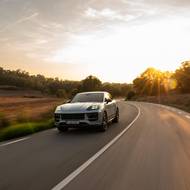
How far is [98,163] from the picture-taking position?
8219 millimetres

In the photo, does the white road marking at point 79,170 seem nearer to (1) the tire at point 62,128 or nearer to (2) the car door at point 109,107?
(1) the tire at point 62,128

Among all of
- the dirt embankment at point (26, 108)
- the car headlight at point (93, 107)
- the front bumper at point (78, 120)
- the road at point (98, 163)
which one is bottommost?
the dirt embankment at point (26, 108)

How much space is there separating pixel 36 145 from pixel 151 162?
4089mm

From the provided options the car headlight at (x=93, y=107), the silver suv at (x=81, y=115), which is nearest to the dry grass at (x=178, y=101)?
the silver suv at (x=81, y=115)

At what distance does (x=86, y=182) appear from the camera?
648 cm

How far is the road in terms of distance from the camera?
6.43m

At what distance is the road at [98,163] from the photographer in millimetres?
6429

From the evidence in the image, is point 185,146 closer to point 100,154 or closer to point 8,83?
point 100,154

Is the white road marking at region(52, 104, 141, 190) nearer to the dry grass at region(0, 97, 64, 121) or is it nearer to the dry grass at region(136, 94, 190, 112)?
the dry grass at region(0, 97, 64, 121)

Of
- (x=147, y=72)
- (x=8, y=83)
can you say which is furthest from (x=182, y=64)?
(x=8, y=83)

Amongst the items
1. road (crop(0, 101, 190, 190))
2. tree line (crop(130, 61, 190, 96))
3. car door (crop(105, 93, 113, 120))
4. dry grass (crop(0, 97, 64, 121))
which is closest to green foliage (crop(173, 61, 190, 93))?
tree line (crop(130, 61, 190, 96))

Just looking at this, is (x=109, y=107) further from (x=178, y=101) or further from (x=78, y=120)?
(x=178, y=101)

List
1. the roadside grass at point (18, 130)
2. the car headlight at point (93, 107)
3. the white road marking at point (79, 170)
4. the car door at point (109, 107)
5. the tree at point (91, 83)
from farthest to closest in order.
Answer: the tree at point (91, 83) < the car door at point (109, 107) < the car headlight at point (93, 107) < the roadside grass at point (18, 130) < the white road marking at point (79, 170)

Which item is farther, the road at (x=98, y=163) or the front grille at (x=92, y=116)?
the front grille at (x=92, y=116)
